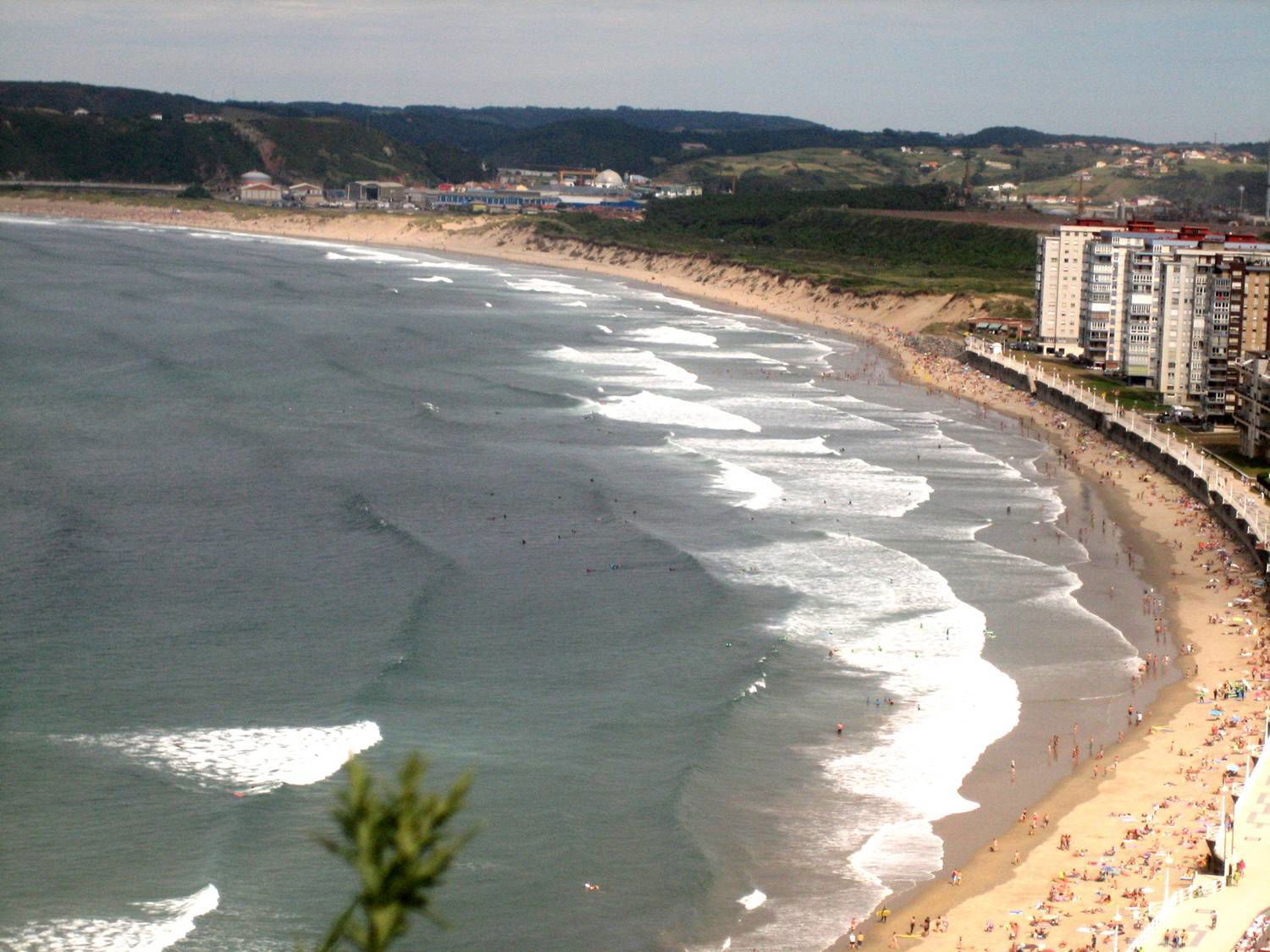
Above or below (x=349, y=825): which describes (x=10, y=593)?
below

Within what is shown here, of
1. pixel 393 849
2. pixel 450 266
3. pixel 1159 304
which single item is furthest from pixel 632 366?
pixel 450 266

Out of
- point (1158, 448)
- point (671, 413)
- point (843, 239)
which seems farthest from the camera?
point (843, 239)

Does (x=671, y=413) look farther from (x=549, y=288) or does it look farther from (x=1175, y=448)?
(x=549, y=288)

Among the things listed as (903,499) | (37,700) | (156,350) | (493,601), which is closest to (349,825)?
(37,700)

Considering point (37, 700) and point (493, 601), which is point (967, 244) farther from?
point (37, 700)

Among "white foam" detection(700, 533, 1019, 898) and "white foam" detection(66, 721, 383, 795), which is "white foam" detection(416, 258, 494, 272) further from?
"white foam" detection(66, 721, 383, 795)

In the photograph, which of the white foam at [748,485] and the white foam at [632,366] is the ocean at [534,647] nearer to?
the white foam at [748,485]

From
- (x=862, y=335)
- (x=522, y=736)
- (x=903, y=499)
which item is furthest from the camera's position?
(x=862, y=335)
